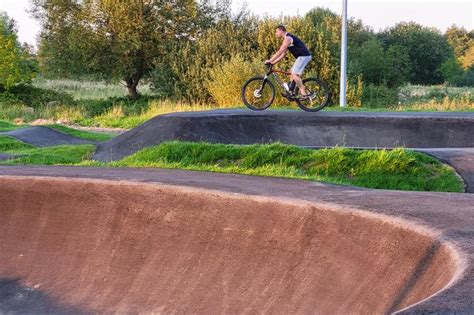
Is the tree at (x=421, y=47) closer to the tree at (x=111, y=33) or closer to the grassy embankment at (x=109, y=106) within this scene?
the grassy embankment at (x=109, y=106)

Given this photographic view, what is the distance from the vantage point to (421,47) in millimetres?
56062

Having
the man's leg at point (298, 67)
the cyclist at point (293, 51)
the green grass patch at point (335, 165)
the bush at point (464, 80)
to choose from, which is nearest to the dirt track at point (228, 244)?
the green grass patch at point (335, 165)

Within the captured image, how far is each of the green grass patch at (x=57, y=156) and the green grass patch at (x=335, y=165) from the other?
1947 mm

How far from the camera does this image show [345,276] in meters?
5.14

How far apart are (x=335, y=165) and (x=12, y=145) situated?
9069 mm

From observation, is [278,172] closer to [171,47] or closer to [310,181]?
[310,181]

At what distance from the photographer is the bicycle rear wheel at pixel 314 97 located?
1472 centimetres

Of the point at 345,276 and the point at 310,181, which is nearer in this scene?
the point at 345,276

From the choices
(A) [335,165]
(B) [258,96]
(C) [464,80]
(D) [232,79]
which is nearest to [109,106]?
(D) [232,79]

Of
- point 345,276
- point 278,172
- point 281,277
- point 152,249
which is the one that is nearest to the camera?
point 345,276

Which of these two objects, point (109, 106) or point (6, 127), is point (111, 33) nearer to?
point (109, 106)

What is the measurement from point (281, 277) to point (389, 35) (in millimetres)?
53901

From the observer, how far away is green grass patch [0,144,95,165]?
12663 millimetres

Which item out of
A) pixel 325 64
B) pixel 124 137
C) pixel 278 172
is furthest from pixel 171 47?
pixel 278 172
